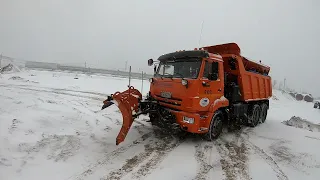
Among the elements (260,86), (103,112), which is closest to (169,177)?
(103,112)

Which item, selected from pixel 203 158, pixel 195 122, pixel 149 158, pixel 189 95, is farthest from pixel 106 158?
pixel 189 95

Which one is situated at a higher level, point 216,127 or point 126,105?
point 126,105

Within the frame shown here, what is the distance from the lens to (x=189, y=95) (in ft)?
22.6

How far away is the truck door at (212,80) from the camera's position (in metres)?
7.18

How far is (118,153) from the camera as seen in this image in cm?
616

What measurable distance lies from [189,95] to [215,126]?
1925 millimetres

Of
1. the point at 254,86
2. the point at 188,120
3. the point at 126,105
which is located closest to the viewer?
the point at 126,105

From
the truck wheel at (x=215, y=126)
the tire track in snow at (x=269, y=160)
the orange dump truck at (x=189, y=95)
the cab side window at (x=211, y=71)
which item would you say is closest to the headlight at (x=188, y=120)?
the orange dump truck at (x=189, y=95)

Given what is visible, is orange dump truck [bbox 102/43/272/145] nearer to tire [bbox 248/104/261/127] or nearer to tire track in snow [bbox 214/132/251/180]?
tire track in snow [bbox 214/132/251/180]

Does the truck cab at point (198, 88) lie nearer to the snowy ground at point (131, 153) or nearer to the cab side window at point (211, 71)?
the cab side window at point (211, 71)

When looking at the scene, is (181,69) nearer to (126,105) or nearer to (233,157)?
(126,105)

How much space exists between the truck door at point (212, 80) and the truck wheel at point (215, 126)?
0.73 metres

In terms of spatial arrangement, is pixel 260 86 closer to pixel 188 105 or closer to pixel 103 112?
pixel 188 105

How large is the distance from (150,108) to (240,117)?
4.50 m
